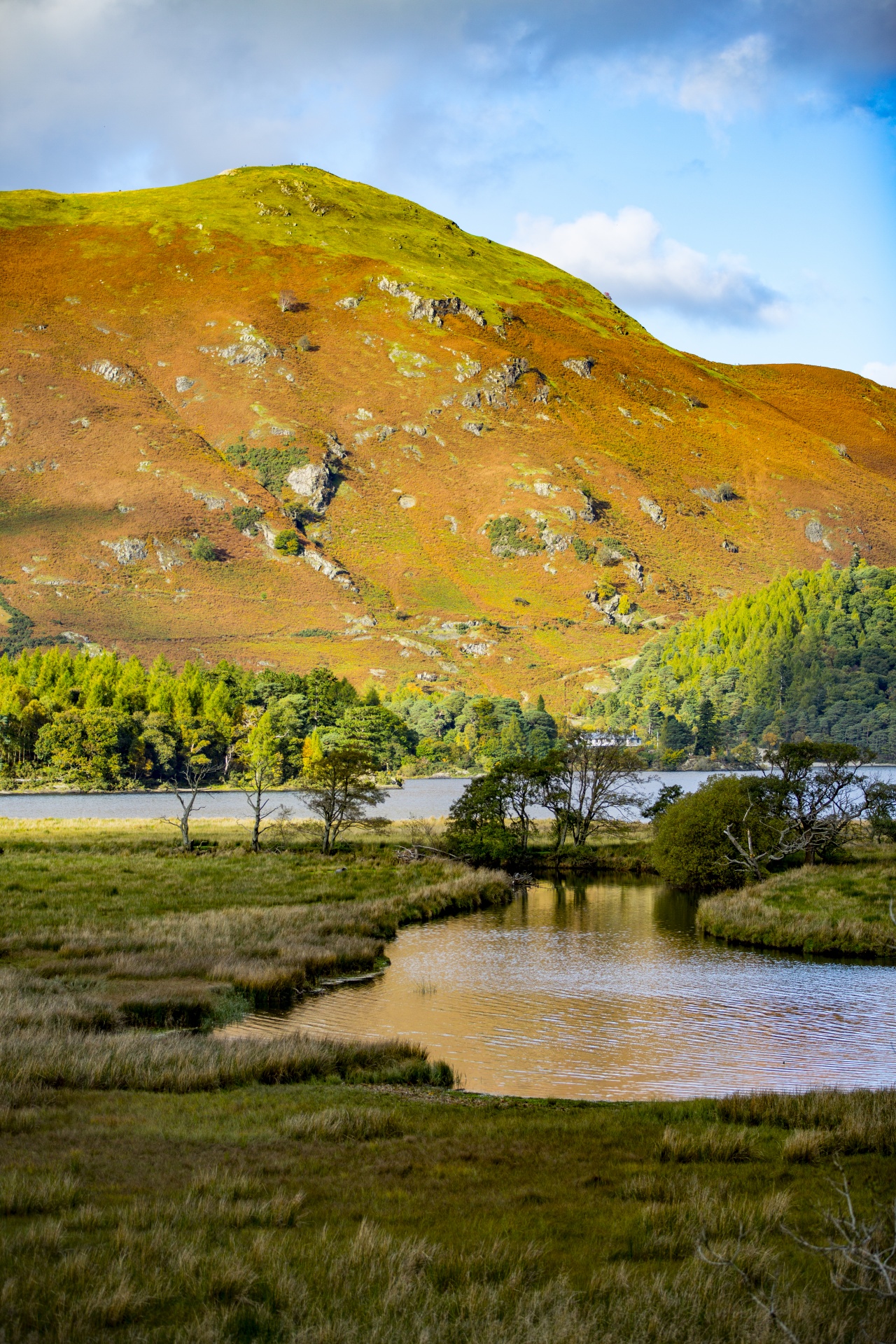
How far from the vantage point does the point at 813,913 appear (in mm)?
36938

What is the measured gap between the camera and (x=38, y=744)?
126m

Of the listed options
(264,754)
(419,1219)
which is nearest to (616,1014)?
(419,1219)

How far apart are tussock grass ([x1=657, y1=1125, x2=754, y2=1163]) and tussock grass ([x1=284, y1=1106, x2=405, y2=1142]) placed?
11.4ft

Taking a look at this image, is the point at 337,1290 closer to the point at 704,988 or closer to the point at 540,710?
the point at 704,988

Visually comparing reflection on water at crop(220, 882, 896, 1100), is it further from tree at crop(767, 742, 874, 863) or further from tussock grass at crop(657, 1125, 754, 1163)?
tree at crop(767, 742, 874, 863)

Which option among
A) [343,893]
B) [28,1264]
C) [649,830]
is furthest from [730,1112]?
[649,830]

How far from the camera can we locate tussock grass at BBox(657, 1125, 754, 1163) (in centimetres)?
1245

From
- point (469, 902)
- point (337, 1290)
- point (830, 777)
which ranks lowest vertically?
point (469, 902)

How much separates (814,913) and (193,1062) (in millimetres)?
27285

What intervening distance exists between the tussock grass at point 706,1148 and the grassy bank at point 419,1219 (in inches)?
1.5

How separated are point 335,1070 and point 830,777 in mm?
40046

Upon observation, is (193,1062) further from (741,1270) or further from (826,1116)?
A: (741,1270)

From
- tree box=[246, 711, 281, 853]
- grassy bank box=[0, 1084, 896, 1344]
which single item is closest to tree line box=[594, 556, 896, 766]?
tree box=[246, 711, 281, 853]

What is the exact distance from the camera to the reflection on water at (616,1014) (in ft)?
66.6
